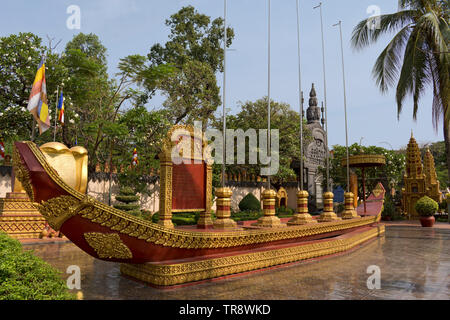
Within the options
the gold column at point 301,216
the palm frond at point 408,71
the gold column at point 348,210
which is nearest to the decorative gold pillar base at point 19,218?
the gold column at point 301,216

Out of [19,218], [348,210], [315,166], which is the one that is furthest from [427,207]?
[19,218]

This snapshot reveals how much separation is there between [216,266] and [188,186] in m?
1.79

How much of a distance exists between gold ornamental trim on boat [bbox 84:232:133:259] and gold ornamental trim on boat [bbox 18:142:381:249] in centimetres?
16

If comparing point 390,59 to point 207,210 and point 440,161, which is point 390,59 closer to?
point 207,210

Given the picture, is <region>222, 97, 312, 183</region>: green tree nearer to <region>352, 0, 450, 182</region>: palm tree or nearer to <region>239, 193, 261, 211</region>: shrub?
<region>239, 193, 261, 211</region>: shrub

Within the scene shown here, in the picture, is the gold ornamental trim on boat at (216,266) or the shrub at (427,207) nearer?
the gold ornamental trim on boat at (216,266)

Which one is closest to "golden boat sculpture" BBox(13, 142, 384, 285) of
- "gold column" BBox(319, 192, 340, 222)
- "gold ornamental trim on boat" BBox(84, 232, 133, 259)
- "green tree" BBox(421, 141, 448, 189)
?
"gold ornamental trim on boat" BBox(84, 232, 133, 259)

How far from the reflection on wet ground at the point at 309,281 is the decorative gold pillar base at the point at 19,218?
11.5ft

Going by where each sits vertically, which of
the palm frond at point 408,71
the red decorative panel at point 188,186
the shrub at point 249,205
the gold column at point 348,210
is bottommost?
the shrub at point 249,205

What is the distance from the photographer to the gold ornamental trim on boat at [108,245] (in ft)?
13.1

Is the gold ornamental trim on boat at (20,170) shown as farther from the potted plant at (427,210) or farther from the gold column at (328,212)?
the potted plant at (427,210)

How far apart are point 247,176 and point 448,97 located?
15472 mm

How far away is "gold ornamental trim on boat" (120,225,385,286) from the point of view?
4.44 m

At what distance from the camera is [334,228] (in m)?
8.32
